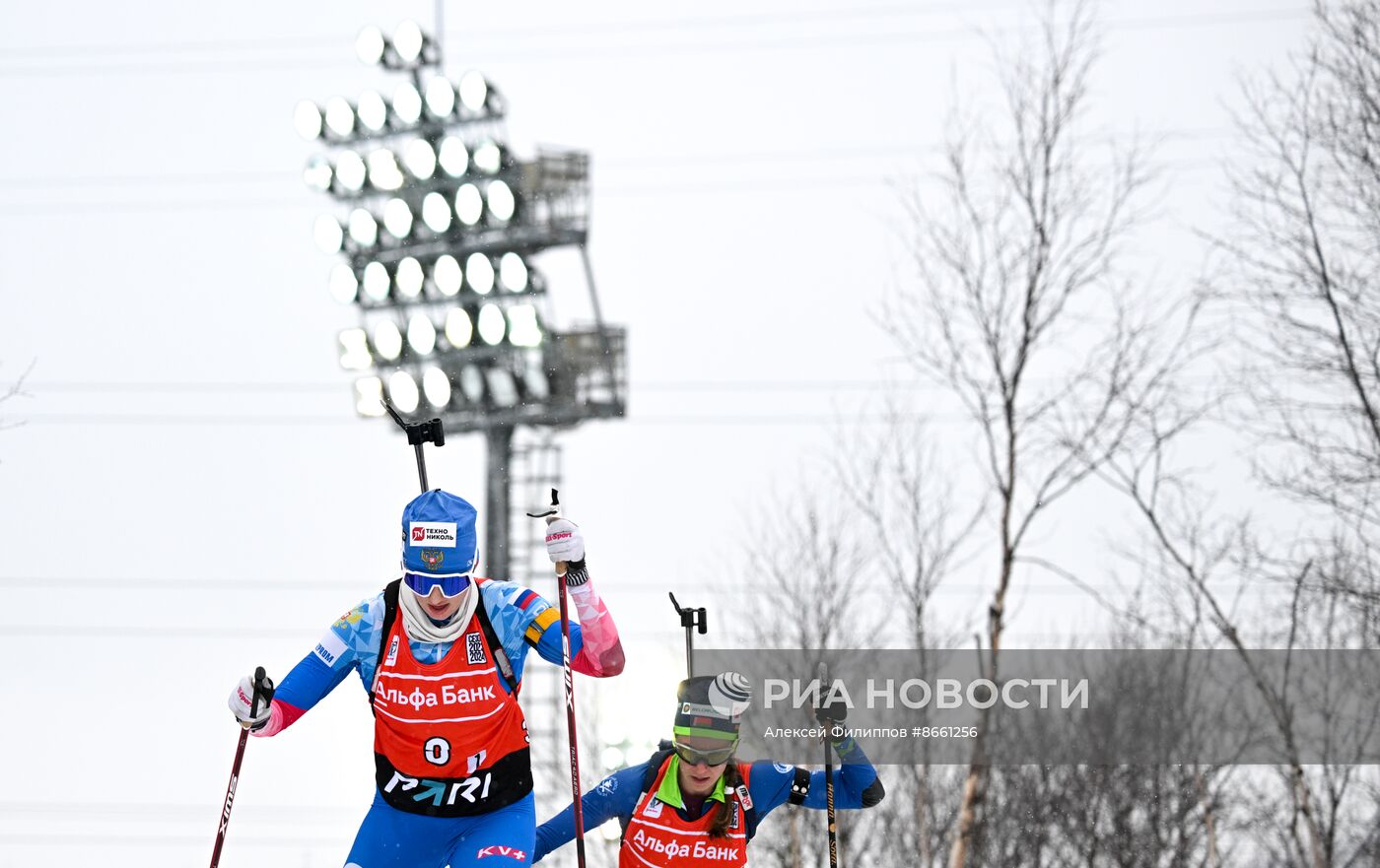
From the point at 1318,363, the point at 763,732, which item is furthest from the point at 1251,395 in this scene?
the point at 763,732

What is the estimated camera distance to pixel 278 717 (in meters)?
5.27

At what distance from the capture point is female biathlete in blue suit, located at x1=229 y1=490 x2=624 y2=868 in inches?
202

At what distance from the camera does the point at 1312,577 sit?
1225 cm

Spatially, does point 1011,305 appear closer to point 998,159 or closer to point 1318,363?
point 998,159

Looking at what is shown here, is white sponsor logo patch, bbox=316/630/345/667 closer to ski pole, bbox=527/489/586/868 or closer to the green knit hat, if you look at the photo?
ski pole, bbox=527/489/586/868

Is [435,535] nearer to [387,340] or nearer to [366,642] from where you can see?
[366,642]

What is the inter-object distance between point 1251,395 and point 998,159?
2.68 m

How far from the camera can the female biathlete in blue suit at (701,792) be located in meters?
5.85

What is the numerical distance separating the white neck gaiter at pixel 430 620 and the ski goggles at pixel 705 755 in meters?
1.10

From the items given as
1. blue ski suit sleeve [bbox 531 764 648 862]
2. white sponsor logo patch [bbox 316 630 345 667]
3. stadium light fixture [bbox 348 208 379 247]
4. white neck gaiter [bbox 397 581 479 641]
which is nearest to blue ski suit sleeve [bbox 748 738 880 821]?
blue ski suit sleeve [bbox 531 764 648 862]

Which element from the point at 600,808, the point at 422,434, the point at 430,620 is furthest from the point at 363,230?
the point at 430,620

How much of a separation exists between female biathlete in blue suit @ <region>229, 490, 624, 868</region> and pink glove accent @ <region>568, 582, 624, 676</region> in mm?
12

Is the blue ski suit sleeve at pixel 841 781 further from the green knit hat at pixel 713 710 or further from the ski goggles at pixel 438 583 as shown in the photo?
the ski goggles at pixel 438 583

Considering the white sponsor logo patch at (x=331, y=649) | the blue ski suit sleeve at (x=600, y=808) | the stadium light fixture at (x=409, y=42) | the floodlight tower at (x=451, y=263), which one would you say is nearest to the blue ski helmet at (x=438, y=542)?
the white sponsor logo patch at (x=331, y=649)
